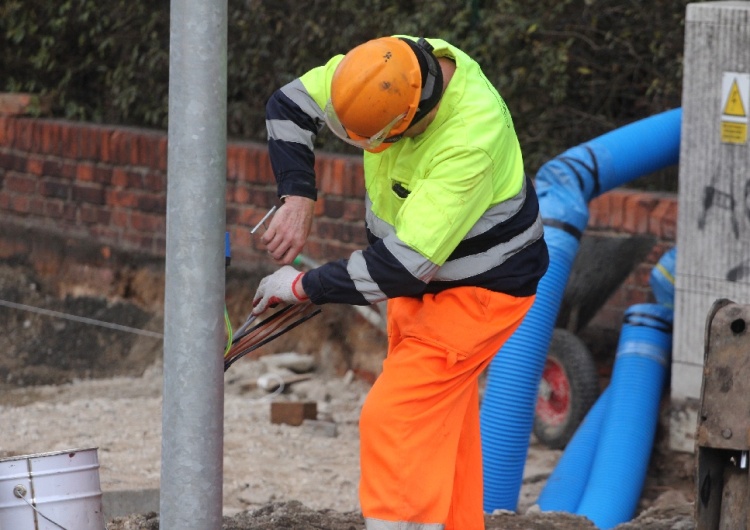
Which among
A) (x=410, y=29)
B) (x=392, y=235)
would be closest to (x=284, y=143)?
(x=392, y=235)

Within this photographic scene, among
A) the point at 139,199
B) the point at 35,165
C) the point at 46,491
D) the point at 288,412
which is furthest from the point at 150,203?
the point at 46,491

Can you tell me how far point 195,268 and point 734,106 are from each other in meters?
3.21

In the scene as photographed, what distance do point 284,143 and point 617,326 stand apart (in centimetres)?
312

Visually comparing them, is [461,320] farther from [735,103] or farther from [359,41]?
[359,41]

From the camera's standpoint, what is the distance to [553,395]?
605 centimetres

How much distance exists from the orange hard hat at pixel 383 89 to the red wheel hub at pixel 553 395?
3.01 m

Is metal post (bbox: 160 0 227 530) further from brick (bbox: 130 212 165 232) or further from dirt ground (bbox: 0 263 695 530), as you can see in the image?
brick (bbox: 130 212 165 232)

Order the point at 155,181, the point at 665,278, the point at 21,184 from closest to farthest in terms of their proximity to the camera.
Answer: the point at 665,278
the point at 155,181
the point at 21,184

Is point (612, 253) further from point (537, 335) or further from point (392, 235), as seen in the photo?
point (392, 235)

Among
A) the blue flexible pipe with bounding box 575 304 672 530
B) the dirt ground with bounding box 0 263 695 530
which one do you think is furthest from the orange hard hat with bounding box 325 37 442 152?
the blue flexible pipe with bounding box 575 304 672 530

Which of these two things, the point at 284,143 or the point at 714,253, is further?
the point at 714,253

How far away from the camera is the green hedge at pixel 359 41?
6.80 metres

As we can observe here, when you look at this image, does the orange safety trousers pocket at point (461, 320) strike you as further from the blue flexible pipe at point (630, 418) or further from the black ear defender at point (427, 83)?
the blue flexible pipe at point (630, 418)

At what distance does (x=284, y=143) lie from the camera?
3.54 meters
